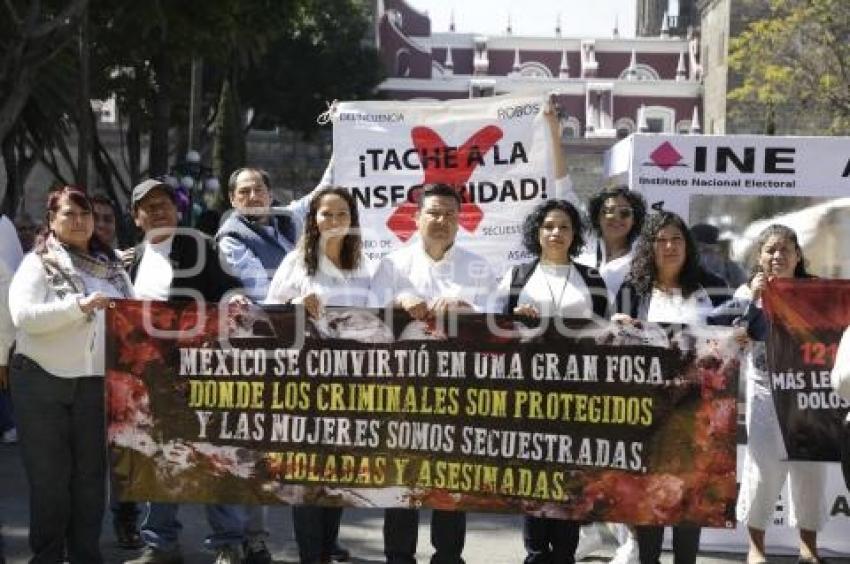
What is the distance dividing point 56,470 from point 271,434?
3.12ft

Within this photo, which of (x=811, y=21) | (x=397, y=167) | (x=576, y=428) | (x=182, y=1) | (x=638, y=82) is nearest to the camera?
(x=576, y=428)

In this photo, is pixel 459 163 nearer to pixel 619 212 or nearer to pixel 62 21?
Answer: pixel 619 212

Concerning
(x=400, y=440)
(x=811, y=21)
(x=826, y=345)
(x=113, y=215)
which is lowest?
(x=400, y=440)

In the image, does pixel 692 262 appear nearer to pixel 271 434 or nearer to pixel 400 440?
pixel 400 440

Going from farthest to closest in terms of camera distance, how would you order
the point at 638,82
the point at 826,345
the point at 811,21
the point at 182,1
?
1. the point at 638,82
2. the point at 811,21
3. the point at 182,1
4. the point at 826,345

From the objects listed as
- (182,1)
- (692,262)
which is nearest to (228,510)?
(692,262)

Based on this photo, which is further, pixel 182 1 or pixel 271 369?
pixel 182 1

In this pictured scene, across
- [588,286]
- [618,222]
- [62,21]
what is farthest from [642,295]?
[62,21]

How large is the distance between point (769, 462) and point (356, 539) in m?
2.28

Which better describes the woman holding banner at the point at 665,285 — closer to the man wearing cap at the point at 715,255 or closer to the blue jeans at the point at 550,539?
the blue jeans at the point at 550,539

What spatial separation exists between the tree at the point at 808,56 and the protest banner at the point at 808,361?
30726mm

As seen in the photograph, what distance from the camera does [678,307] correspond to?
619 cm

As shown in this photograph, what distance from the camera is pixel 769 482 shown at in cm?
648

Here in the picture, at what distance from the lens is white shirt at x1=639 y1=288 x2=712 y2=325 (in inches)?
243
